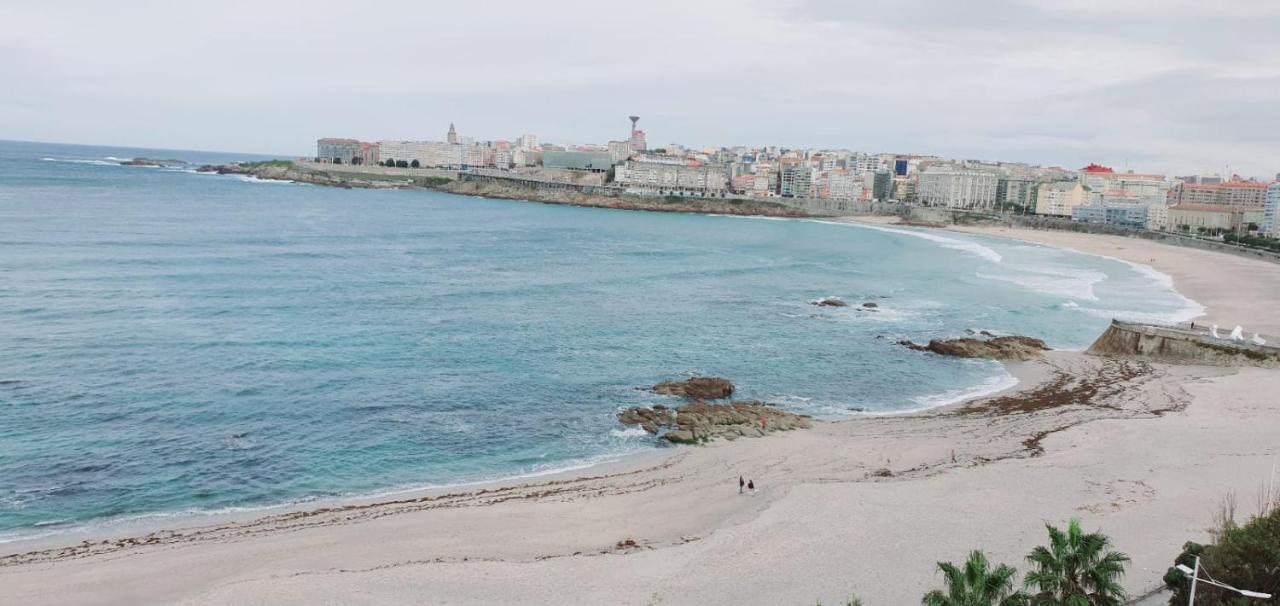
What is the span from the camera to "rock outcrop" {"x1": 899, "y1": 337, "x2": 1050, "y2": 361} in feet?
124

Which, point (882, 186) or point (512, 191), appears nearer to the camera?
point (512, 191)

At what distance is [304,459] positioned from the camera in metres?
23.7

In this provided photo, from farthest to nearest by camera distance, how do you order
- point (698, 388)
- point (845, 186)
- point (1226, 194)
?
point (845, 186) → point (1226, 194) → point (698, 388)

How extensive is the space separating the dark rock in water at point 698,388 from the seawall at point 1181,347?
709 inches

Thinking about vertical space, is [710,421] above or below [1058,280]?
below

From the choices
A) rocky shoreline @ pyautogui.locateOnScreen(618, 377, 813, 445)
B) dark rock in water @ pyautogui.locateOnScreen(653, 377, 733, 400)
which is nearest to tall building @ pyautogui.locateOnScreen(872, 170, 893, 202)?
dark rock in water @ pyautogui.locateOnScreen(653, 377, 733, 400)

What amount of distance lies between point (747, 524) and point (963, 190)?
560 feet

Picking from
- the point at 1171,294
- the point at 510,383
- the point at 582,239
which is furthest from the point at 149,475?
the point at 582,239

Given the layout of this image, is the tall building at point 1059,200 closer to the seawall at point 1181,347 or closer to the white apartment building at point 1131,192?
the white apartment building at point 1131,192

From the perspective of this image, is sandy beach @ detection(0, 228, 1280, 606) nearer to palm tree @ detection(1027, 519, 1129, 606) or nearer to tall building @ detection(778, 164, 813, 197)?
→ palm tree @ detection(1027, 519, 1129, 606)

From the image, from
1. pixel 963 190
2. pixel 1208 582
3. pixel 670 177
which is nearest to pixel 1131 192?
pixel 963 190

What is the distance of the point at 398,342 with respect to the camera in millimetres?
37531

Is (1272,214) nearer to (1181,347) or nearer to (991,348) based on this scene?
(1181,347)

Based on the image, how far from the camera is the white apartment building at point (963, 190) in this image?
6944 inches
